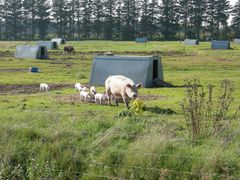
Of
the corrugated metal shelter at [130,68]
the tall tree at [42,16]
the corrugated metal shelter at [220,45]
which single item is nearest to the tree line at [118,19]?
the tall tree at [42,16]

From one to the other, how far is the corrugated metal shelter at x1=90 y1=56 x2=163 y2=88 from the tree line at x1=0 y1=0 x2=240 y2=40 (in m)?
93.1

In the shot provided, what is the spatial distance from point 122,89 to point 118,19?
10808 centimetres

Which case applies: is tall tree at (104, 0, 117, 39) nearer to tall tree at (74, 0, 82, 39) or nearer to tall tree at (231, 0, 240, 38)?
tall tree at (74, 0, 82, 39)

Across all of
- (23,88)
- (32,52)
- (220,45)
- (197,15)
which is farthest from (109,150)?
(197,15)

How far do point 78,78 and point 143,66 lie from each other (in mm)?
6495

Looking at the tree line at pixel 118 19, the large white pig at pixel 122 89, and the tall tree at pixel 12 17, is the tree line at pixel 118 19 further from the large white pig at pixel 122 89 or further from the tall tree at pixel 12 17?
the large white pig at pixel 122 89

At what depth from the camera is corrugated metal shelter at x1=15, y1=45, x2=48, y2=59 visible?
165 feet

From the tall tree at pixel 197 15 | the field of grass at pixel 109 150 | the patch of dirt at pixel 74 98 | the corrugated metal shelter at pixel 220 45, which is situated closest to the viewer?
the field of grass at pixel 109 150

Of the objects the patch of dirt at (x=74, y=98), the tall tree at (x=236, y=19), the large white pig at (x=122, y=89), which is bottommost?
the patch of dirt at (x=74, y=98)

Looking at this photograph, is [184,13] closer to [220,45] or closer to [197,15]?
[197,15]

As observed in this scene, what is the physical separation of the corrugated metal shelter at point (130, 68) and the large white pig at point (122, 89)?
5.86 meters

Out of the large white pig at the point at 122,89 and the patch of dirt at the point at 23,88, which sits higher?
the large white pig at the point at 122,89

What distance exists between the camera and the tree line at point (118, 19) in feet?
398

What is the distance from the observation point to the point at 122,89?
17984 mm
